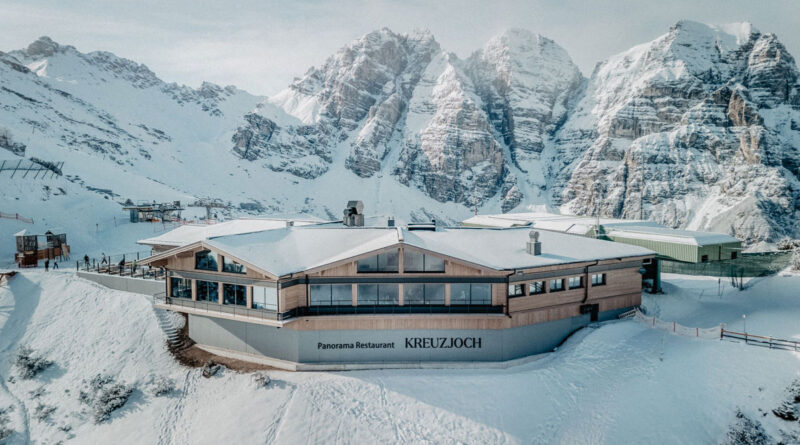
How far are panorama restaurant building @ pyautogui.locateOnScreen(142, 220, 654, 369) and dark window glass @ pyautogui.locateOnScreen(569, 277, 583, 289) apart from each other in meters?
1.20

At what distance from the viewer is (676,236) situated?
36188mm

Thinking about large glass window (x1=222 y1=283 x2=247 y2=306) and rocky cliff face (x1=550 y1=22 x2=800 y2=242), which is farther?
rocky cliff face (x1=550 y1=22 x2=800 y2=242)

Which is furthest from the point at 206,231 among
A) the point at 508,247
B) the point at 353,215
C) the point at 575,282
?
the point at 575,282

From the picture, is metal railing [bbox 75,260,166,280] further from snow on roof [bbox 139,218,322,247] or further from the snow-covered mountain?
the snow-covered mountain

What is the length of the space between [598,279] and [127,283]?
37.7 metres

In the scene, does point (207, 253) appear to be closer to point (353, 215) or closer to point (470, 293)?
point (353, 215)

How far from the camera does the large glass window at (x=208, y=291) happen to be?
2556 centimetres

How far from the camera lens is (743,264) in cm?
3634

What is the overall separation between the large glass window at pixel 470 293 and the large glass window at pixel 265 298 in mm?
10790

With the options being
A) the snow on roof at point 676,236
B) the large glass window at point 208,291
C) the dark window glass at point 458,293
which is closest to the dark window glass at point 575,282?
the dark window glass at point 458,293

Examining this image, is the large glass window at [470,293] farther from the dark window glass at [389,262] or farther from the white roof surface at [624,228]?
the white roof surface at [624,228]

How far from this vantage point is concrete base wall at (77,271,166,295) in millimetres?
32250

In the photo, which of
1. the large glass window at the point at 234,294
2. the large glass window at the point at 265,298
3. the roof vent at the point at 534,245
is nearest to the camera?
the large glass window at the point at 265,298

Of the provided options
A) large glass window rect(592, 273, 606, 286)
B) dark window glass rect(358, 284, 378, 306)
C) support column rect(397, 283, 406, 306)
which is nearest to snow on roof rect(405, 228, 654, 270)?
large glass window rect(592, 273, 606, 286)
